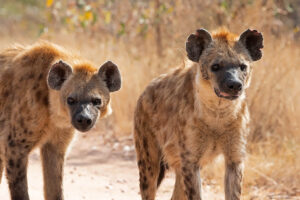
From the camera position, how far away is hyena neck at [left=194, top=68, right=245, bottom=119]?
4383mm

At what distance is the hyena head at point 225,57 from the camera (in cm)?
417

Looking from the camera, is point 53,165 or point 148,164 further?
point 148,164

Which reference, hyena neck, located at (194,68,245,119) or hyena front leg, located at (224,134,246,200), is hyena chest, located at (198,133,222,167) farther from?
hyena neck, located at (194,68,245,119)

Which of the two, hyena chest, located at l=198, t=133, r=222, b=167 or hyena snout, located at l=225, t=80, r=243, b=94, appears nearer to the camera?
hyena snout, located at l=225, t=80, r=243, b=94

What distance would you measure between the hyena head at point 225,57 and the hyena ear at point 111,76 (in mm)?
597

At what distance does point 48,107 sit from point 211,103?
1243 millimetres

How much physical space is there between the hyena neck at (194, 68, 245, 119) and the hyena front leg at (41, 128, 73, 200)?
1.09 meters

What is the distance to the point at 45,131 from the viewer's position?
4594 millimetres

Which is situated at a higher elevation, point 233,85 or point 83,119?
point 233,85

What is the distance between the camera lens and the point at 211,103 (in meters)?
4.41

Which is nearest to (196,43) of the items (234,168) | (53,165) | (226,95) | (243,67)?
(243,67)

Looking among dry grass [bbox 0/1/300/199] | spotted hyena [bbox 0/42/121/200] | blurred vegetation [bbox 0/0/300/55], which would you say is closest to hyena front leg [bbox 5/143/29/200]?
spotted hyena [bbox 0/42/121/200]

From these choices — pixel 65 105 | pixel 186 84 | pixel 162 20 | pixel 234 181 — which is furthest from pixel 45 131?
pixel 162 20

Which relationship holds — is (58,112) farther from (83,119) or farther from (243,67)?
(243,67)
